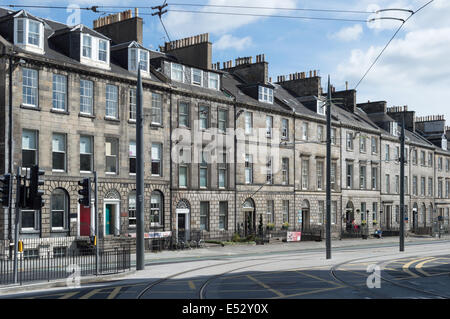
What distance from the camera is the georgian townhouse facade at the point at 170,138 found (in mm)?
31406

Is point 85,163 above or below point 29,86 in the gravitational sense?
below

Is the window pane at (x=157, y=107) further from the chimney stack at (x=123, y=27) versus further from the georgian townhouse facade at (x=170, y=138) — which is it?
the chimney stack at (x=123, y=27)

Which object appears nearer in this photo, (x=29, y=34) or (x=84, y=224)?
(x=29, y=34)

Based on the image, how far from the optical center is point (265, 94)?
48156 millimetres

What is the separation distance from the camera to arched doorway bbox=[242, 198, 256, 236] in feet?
147

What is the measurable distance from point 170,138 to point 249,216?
1036 cm

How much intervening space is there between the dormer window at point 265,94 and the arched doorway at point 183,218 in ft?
Answer: 39.6

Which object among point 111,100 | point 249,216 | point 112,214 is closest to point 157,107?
point 111,100

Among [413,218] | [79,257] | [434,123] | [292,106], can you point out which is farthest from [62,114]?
[434,123]

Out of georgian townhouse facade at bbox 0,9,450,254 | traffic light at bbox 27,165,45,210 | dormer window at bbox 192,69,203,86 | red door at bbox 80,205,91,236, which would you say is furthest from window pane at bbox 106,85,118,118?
traffic light at bbox 27,165,45,210

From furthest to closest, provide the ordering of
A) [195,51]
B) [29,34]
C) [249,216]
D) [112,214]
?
[249,216]
[195,51]
[112,214]
[29,34]

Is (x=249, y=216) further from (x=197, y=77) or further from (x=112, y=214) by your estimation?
(x=112, y=214)
